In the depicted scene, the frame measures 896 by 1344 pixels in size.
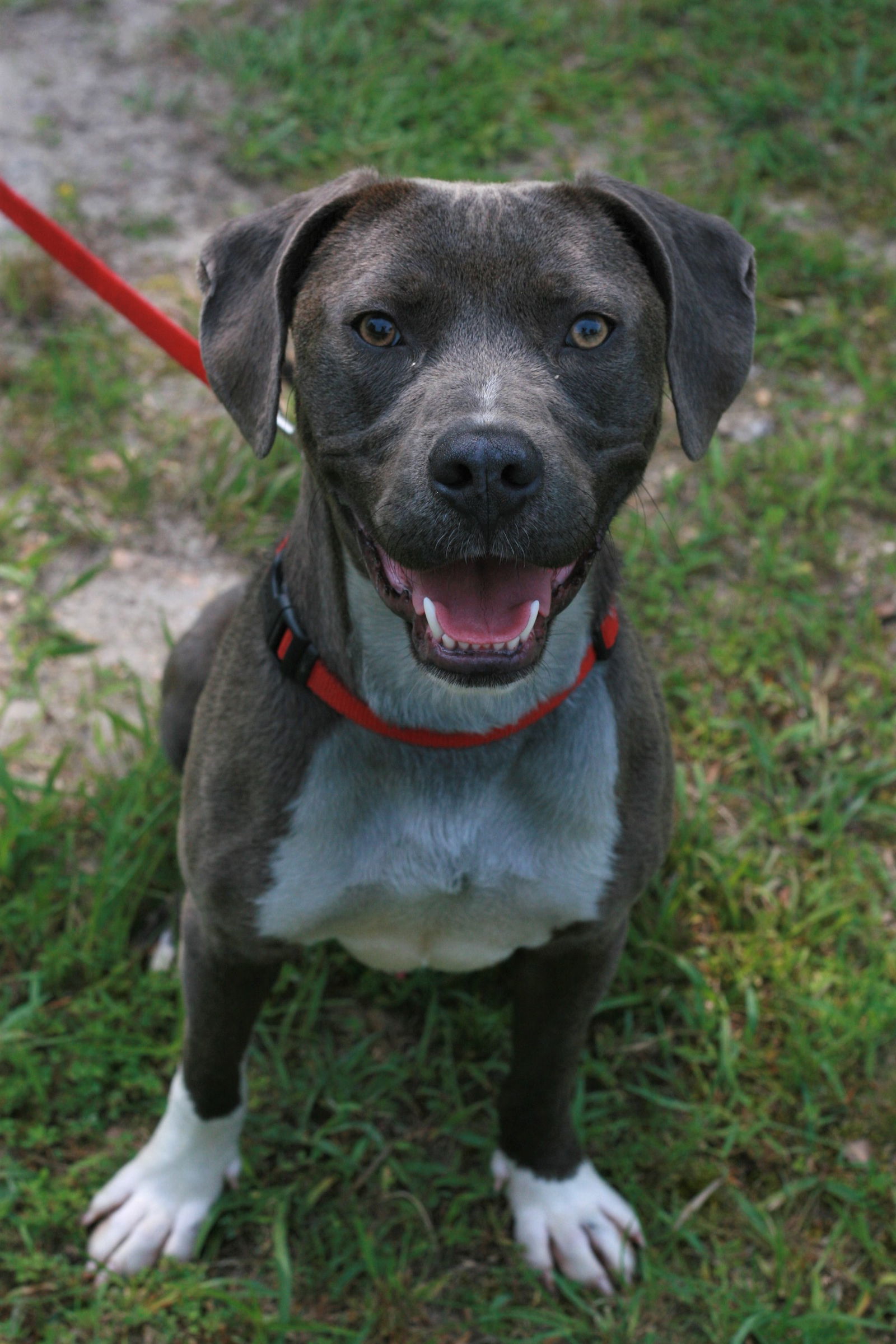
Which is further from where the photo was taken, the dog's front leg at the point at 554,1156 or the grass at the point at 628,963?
the grass at the point at 628,963

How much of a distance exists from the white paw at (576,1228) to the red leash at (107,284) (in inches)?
79.1

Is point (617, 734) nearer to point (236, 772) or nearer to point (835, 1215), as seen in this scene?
point (236, 772)

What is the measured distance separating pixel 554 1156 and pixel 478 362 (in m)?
1.86

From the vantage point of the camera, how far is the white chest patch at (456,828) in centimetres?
252

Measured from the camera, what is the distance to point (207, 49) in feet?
18.1

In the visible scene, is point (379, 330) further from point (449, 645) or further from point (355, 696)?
point (355, 696)

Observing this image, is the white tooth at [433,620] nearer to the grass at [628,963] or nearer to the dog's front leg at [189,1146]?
the dog's front leg at [189,1146]

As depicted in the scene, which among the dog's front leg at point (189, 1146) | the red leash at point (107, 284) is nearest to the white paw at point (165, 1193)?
the dog's front leg at point (189, 1146)

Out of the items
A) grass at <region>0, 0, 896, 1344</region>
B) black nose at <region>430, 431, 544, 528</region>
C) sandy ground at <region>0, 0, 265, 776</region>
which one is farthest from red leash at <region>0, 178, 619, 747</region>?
grass at <region>0, 0, 896, 1344</region>

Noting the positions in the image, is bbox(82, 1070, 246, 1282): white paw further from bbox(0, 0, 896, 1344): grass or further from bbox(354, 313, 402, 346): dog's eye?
bbox(354, 313, 402, 346): dog's eye

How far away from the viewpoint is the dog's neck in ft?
8.07

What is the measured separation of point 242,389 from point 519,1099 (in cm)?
169

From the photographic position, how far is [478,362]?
2111mm

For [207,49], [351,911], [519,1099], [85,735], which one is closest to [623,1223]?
[519,1099]
